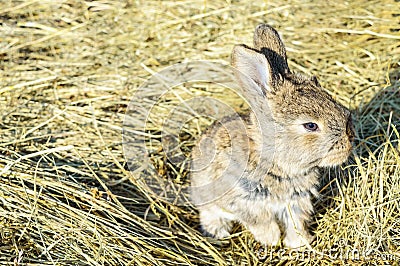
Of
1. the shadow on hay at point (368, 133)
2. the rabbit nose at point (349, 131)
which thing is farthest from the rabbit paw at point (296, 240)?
the rabbit nose at point (349, 131)

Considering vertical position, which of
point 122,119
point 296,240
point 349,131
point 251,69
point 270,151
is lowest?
point 296,240

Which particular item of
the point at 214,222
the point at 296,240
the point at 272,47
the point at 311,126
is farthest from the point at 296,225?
the point at 272,47

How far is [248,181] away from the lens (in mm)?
3479

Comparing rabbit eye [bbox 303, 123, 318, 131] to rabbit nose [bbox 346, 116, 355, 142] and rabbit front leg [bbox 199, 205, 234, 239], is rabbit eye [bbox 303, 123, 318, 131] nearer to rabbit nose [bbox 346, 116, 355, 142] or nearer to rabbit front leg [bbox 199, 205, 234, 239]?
rabbit nose [bbox 346, 116, 355, 142]

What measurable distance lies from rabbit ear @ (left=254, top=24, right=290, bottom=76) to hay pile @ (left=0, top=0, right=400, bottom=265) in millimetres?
821

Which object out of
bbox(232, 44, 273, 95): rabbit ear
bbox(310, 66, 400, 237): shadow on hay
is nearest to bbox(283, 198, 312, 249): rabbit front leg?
bbox(310, 66, 400, 237): shadow on hay

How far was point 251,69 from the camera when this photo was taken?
131 inches

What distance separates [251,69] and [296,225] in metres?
1.08

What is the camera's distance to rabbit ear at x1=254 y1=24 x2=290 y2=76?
354 cm

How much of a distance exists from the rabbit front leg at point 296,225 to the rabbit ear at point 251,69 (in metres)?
0.78

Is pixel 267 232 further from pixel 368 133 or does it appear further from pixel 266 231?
pixel 368 133

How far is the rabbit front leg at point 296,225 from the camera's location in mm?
3576

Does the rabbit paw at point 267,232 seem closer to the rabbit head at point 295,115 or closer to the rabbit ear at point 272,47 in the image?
the rabbit head at point 295,115

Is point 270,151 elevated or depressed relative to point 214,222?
elevated
